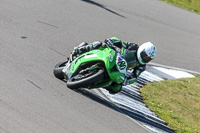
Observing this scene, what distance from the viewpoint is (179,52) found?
14883mm

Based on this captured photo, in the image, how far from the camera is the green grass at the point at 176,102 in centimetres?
896

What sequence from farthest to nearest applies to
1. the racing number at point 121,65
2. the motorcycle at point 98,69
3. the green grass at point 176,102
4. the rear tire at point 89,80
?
the green grass at point 176,102, the racing number at point 121,65, the motorcycle at point 98,69, the rear tire at point 89,80

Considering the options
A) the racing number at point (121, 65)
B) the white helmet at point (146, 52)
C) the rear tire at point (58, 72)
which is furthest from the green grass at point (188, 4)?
the racing number at point (121, 65)

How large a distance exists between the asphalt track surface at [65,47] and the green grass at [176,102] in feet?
5.01

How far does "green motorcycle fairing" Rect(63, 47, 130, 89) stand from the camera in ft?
24.9

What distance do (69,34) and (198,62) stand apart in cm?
565

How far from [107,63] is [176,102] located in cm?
356

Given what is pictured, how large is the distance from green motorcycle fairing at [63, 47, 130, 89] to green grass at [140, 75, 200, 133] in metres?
1.89

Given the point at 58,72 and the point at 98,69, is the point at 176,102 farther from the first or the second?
the point at 58,72

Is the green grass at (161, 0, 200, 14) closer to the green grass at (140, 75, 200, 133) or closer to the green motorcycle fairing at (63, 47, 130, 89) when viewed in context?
the green grass at (140, 75, 200, 133)

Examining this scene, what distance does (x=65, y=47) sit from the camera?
1095 centimetres

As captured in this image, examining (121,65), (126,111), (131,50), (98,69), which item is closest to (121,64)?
(121,65)

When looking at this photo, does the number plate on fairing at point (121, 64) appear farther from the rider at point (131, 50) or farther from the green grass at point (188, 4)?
the green grass at point (188, 4)

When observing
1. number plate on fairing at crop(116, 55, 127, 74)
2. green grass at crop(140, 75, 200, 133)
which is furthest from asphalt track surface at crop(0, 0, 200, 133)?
green grass at crop(140, 75, 200, 133)
